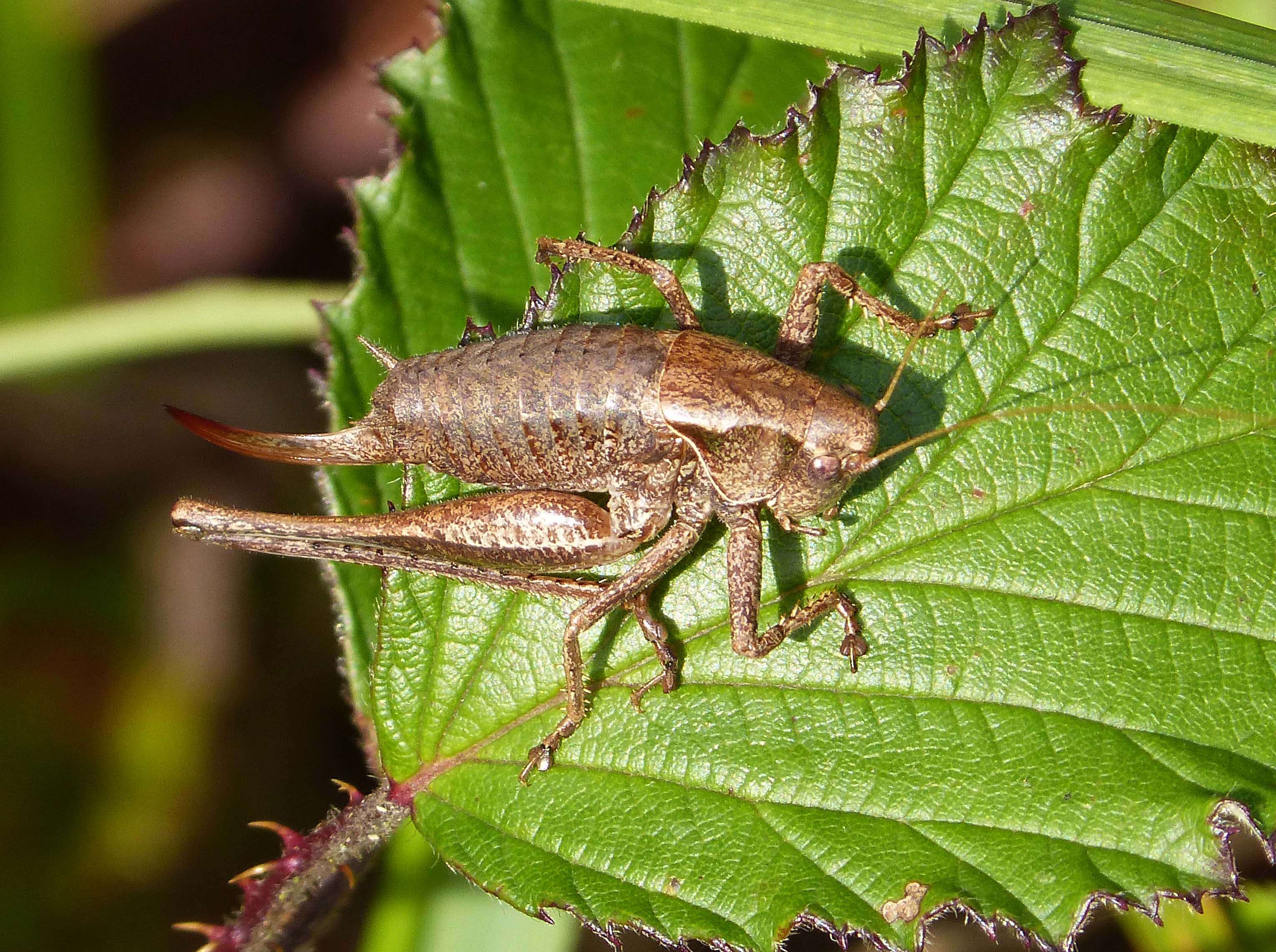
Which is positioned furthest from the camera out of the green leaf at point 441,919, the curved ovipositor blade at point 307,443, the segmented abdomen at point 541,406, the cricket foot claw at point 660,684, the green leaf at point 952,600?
the green leaf at point 441,919

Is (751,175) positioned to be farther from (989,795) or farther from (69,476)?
(69,476)

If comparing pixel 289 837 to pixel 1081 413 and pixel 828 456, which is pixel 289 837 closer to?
pixel 828 456

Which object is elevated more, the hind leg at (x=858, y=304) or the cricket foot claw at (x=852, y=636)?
the hind leg at (x=858, y=304)

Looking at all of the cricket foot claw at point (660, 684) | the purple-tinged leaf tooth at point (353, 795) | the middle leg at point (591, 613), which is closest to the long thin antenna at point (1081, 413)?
the middle leg at point (591, 613)

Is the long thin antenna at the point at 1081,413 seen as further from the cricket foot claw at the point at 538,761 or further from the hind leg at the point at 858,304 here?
the cricket foot claw at the point at 538,761

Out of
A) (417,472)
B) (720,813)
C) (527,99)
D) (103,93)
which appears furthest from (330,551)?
(103,93)

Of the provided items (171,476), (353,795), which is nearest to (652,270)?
(353,795)
